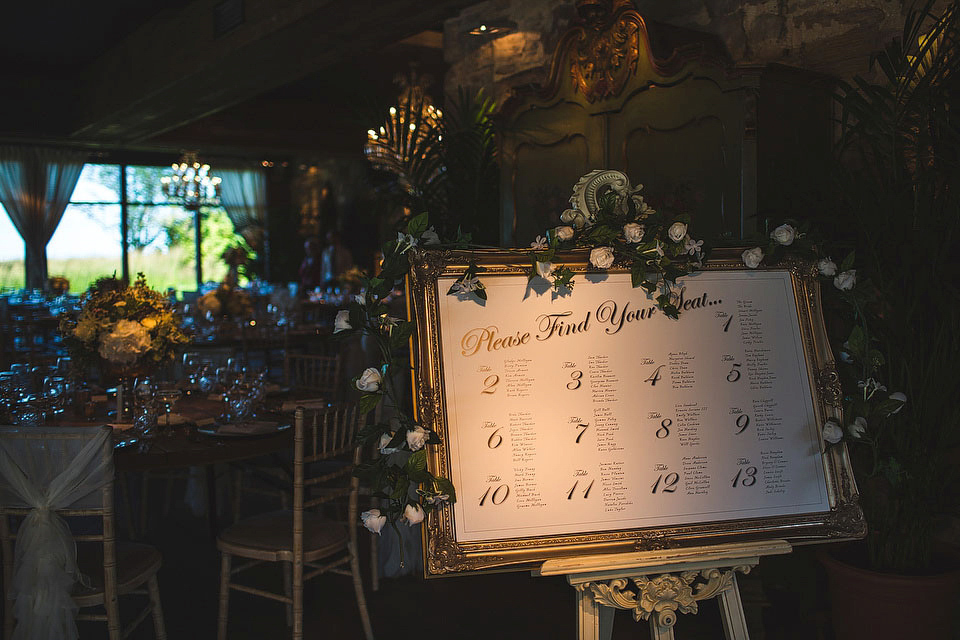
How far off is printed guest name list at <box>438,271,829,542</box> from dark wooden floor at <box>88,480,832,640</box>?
1227 millimetres

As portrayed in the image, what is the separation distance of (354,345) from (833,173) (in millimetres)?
4592

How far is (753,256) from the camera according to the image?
2342 mm

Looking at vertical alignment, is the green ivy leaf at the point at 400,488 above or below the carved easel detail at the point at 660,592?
above

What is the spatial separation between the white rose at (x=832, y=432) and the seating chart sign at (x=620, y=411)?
2.1 inches

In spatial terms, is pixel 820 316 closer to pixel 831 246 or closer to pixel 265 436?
pixel 831 246

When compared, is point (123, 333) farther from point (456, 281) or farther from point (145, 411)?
point (456, 281)

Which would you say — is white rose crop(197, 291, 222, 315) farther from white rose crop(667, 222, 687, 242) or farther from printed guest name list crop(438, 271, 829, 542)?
white rose crop(667, 222, 687, 242)

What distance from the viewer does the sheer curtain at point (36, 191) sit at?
12.2 m

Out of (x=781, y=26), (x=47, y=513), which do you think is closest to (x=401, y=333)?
(x=47, y=513)

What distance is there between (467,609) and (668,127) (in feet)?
7.36

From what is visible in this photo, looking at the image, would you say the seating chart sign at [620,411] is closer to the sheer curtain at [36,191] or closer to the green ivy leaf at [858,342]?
the green ivy leaf at [858,342]

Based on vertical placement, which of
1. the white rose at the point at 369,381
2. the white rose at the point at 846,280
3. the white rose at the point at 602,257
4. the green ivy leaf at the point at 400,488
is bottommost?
the green ivy leaf at the point at 400,488

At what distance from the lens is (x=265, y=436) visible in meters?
3.27

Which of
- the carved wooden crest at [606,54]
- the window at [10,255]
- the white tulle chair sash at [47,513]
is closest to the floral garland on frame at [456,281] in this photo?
the white tulle chair sash at [47,513]
